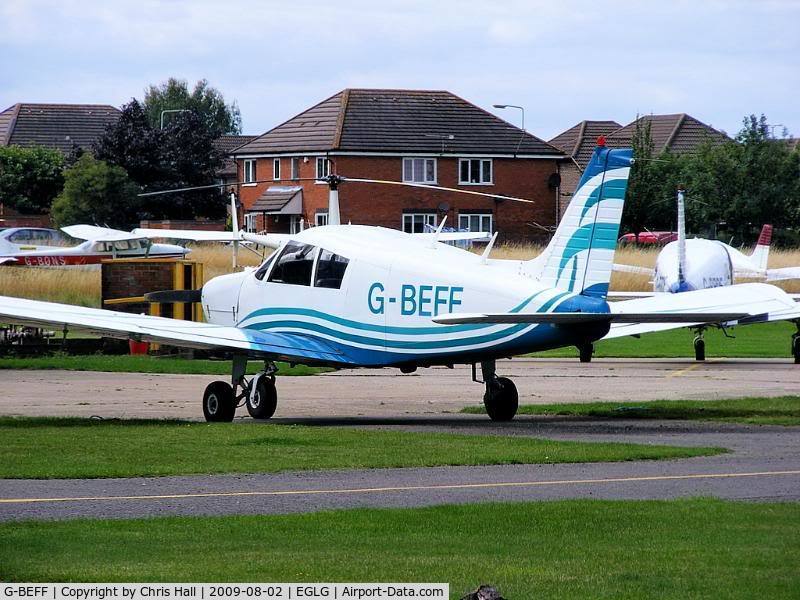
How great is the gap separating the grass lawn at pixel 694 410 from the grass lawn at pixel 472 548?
8425 millimetres

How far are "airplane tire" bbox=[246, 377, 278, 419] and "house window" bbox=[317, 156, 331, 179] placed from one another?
56531mm

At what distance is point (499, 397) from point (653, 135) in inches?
Answer: 3213

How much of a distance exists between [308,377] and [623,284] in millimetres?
28511

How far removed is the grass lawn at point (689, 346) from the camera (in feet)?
120

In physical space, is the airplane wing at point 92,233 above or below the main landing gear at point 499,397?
above

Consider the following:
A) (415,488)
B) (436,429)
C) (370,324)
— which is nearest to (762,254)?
(370,324)

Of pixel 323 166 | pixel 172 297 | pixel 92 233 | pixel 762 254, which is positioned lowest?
pixel 172 297

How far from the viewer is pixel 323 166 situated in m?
78.4

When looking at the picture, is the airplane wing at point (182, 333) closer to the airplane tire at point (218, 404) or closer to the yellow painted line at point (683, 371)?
the airplane tire at point (218, 404)

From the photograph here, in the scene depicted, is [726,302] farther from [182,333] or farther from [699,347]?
[699,347]

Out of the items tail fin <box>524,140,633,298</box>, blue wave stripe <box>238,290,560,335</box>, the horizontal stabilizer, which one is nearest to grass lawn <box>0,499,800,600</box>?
the horizontal stabilizer

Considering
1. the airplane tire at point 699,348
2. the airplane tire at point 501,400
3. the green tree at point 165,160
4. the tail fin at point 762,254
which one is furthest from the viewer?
the green tree at point 165,160

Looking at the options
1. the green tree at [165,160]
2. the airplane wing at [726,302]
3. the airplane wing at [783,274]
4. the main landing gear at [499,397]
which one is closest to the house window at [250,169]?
the green tree at [165,160]

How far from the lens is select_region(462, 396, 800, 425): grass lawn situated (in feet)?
69.1
